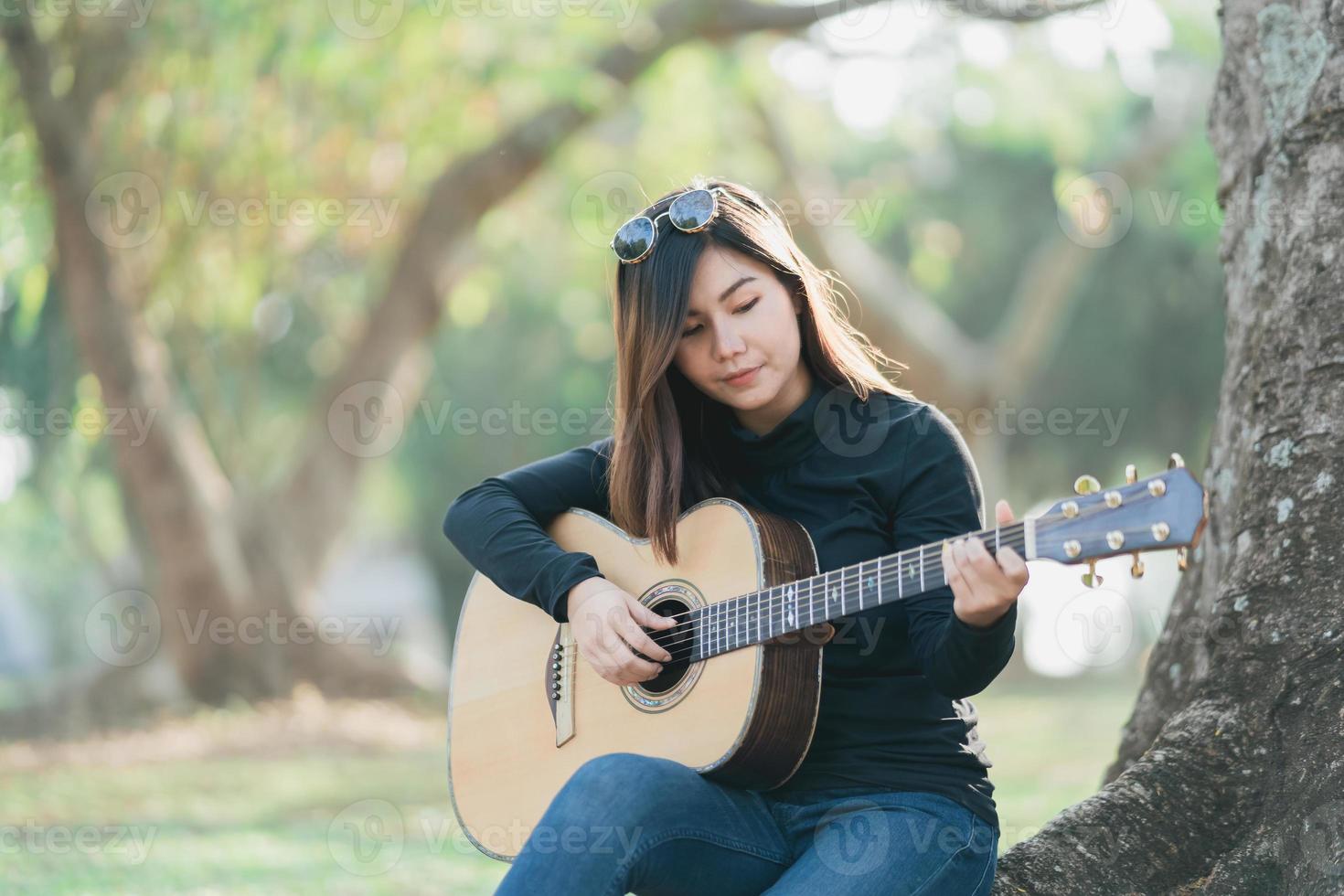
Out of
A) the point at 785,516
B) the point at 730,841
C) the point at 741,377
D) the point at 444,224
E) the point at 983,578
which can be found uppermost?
the point at 444,224

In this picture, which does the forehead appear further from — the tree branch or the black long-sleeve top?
the tree branch

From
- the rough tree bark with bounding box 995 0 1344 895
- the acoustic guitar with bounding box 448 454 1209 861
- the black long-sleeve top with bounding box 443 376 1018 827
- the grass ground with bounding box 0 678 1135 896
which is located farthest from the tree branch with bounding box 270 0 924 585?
the black long-sleeve top with bounding box 443 376 1018 827

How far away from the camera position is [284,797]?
7.25m

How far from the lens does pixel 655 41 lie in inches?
403

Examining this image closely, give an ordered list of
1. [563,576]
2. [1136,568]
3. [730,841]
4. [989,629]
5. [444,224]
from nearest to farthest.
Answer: [1136,568], [989,629], [730,841], [563,576], [444,224]

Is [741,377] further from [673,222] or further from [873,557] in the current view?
[873,557]

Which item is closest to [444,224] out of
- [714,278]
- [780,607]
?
[714,278]

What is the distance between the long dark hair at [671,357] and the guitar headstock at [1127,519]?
2.17 feet

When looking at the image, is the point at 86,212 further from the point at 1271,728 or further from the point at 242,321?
the point at 1271,728

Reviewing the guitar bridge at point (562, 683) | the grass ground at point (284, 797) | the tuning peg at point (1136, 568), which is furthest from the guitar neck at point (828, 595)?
the grass ground at point (284, 797)

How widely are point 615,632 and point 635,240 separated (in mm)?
800

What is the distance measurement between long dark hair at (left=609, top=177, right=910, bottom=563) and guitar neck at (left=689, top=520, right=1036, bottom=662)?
10.2 inches

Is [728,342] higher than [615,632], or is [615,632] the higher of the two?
[728,342]

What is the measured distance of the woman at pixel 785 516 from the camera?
228 centimetres
